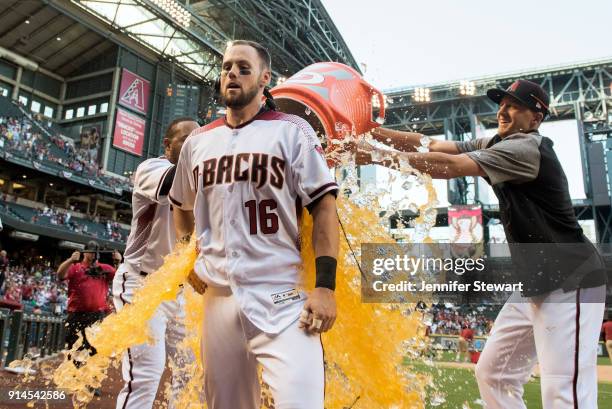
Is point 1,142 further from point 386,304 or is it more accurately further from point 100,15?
point 386,304

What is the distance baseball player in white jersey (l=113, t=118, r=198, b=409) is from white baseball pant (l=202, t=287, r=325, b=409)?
1.31 m

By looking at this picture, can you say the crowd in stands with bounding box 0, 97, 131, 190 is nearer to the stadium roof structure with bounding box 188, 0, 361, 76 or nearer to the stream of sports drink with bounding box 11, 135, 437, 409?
the stadium roof structure with bounding box 188, 0, 361, 76

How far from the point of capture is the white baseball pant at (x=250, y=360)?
1812 mm

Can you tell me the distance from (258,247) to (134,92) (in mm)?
38060

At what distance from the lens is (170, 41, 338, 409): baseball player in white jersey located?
6.19 ft

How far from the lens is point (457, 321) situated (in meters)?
27.6

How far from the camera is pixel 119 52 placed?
120ft

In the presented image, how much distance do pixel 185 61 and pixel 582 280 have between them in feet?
122

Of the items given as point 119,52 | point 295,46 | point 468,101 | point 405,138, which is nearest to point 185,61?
point 119,52

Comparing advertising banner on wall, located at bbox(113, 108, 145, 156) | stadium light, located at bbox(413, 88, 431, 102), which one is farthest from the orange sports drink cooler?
advertising banner on wall, located at bbox(113, 108, 145, 156)

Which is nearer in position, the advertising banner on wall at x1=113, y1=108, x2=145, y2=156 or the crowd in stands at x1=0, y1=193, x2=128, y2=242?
the crowd in stands at x1=0, y1=193, x2=128, y2=242

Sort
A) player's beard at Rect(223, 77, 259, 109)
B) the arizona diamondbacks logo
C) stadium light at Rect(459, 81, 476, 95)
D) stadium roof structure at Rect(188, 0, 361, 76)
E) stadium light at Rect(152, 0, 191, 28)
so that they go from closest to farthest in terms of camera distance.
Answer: player's beard at Rect(223, 77, 259, 109)
stadium light at Rect(152, 0, 191, 28)
stadium roof structure at Rect(188, 0, 361, 76)
stadium light at Rect(459, 81, 476, 95)
the arizona diamondbacks logo

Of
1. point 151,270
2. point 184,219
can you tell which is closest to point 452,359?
point 151,270

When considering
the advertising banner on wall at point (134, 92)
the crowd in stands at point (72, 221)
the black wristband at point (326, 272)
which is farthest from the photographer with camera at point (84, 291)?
the advertising banner on wall at point (134, 92)
